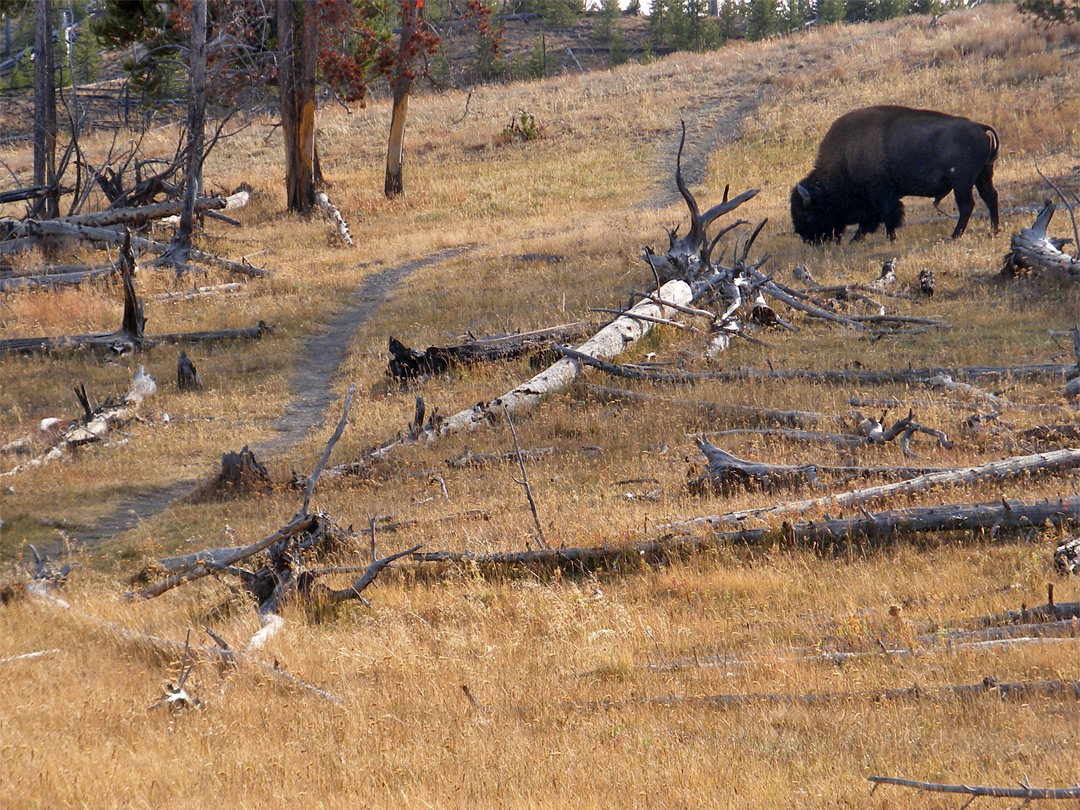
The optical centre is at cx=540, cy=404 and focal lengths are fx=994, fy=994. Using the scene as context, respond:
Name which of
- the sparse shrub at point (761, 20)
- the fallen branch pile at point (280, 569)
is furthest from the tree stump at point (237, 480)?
the sparse shrub at point (761, 20)

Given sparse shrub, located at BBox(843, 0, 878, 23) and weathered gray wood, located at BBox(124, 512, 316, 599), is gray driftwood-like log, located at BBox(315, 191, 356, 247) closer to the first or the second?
weathered gray wood, located at BBox(124, 512, 316, 599)

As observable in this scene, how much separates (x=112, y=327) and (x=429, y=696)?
12568 mm

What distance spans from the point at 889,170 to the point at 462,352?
352 inches

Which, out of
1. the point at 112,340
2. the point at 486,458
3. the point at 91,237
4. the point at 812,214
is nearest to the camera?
the point at 486,458

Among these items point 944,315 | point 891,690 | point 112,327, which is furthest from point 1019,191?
point 891,690

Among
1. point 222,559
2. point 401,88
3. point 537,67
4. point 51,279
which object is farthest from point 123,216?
point 537,67

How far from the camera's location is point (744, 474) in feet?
24.3

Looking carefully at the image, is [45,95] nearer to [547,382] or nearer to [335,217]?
[335,217]

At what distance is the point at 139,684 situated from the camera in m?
5.16

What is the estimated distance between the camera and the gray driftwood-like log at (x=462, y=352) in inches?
471

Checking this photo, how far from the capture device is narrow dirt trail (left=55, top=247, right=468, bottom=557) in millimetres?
8336

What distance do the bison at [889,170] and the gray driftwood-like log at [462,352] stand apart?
24.3 ft

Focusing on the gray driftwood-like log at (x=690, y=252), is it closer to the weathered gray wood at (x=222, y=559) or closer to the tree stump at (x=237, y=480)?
the tree stump at (x=237, y=480)

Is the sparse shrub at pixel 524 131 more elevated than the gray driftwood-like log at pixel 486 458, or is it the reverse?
the sparse shrub at pixel 524 131
